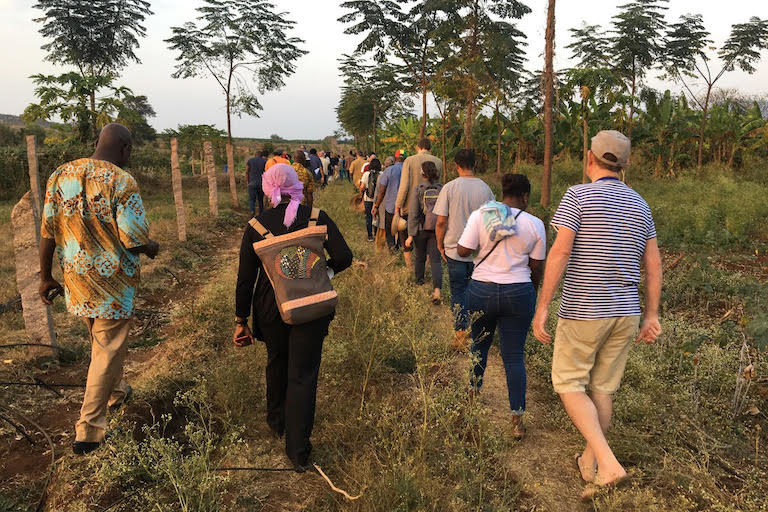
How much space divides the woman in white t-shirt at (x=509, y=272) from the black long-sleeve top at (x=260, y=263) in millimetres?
953

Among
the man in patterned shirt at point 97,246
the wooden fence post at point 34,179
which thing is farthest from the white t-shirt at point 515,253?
the wooden fence post at point 34,179

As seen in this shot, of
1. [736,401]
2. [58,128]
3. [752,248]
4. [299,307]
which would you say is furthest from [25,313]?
[58,128]

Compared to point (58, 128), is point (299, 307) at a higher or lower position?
lower

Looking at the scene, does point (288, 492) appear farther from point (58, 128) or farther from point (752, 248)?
point (58, 128)

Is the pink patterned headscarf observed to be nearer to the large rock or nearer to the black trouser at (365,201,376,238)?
the large rock

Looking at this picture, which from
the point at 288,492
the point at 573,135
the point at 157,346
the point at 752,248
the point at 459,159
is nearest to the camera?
the point at 288,492

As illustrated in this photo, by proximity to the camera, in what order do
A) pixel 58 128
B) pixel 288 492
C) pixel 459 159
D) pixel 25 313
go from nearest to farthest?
1. pixel 288 492
2. pixel 25 313
3. pixel 459 159
4. pixel 58 128

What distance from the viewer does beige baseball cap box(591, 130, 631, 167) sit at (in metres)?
2.72

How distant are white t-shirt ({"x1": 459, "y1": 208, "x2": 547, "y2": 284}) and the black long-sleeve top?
962 millimetres

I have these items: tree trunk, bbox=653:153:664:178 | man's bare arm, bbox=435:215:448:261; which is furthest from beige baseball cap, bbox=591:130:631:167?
tree trunk, bbox=653:153:664:178

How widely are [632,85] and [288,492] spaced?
25.0m

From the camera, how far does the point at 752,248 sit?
941 centimetres

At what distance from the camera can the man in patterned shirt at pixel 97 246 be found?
3084 millimetres

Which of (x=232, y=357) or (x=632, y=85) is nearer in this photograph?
(x=232, y=357)
